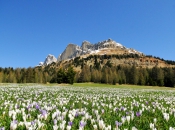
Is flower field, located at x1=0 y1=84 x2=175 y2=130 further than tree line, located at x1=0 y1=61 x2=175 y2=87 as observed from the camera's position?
No

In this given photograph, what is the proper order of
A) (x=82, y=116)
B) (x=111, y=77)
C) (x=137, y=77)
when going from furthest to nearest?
1. (x=137, y=77)
2. (x=111, y=77)
3. (x=82, y=116)

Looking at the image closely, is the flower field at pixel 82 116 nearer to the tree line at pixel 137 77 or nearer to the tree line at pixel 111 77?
the tree line at pixel 111 77

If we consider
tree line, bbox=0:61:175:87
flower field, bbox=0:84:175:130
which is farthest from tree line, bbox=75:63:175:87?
flower field, bbox=0:84:175:130

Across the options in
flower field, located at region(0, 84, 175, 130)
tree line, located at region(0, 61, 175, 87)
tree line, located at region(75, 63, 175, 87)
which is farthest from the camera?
tree line, located at region(75, 63, 175, 87)

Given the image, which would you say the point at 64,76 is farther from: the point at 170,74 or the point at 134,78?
the point at 170,74

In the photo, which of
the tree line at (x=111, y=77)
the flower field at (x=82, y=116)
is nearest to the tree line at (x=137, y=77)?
the tree line at (x=111, y=77)

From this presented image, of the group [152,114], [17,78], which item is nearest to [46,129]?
[152,114]

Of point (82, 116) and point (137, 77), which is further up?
point (137, 77)

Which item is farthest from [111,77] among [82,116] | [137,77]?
[82,116]

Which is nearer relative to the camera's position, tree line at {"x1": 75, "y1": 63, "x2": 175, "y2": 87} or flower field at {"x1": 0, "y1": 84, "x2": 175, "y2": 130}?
flower field at {"x1": 0, "y1": 84, "x2": 175, "y2": 130}

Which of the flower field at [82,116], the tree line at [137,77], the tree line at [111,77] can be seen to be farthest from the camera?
the tree line at [137,77]

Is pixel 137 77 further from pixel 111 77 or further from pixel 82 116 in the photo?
pixel 82 116

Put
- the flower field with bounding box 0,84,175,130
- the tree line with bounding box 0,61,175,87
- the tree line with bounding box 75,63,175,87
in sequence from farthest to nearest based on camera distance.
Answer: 1. the tree line with bounding box 75,63,175,87
2. the tree line with bounding box 0,61,175,87
3. the flower field with bounding box 0,84,175,130

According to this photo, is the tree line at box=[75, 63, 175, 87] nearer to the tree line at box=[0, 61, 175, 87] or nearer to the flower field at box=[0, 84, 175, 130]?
the tree line at box=[0, 61, 175, 87]
